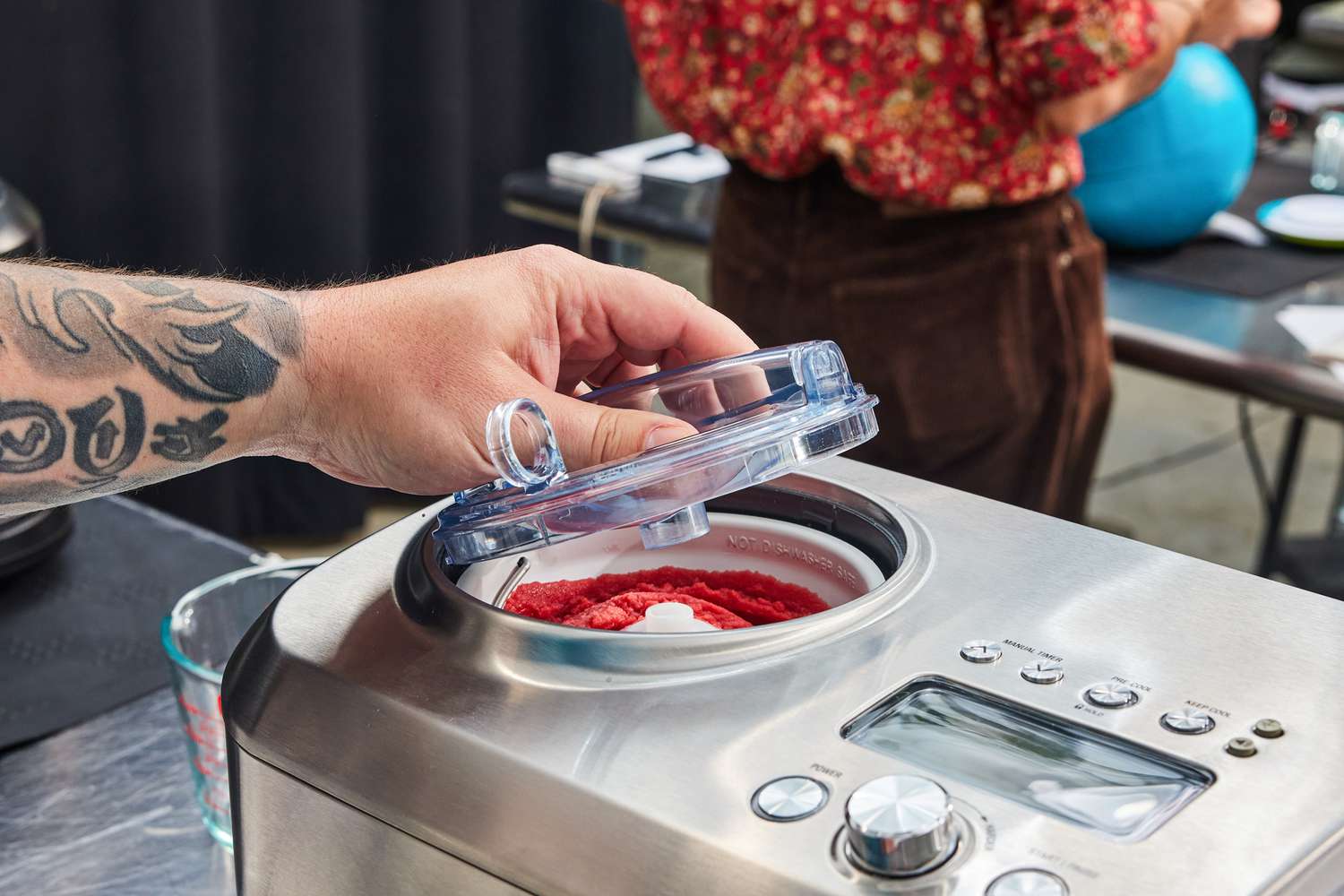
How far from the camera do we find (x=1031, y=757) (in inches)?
19.8

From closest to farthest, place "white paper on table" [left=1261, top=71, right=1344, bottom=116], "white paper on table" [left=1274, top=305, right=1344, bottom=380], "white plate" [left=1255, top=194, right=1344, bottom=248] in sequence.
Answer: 1. "white paper on table" [left=1274, top=305, right=1344, bottom=380]
2. "white plate" [left=1255, top=194, right=1344, bottom=248]
3. "white paper on table" [left=1261, top=71, right=1344, bottom=116]

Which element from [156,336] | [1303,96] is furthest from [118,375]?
[1303,96]

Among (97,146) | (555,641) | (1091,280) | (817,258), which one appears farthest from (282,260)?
(555,641)

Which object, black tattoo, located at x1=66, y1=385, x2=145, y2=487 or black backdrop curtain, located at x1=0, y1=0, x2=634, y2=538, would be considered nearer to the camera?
black tattoo, located at x1=66, y1=385, x2=145, y2=487

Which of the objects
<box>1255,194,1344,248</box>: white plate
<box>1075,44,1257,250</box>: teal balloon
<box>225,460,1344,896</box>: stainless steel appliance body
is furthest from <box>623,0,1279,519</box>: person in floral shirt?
<box>225,460,1344,896</box>: stainless steel appliance body

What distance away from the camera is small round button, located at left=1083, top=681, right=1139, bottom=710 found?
0.51 m

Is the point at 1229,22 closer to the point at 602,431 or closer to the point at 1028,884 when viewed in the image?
the point at 602,431

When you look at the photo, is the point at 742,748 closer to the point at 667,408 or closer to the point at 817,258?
the point at 667,408

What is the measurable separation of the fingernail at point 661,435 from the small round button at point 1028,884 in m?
0.24

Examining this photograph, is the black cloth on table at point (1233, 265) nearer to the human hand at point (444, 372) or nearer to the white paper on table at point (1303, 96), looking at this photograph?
the white paper on table at point (1303, 96)

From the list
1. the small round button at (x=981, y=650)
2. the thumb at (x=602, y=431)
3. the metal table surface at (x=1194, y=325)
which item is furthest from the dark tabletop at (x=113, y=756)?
the metal table surface at (x=1194, y=325)

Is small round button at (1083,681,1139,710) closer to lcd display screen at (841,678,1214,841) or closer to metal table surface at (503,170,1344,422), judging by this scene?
lcd display screen at (841,678,1214,841)

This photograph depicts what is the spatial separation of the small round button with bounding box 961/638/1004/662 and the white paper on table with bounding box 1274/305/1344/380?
0.98 meters

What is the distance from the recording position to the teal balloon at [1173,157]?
5.28ft
